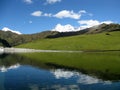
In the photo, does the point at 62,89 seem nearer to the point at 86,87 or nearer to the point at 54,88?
the point at 54,88

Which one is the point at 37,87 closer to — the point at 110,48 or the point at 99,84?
the point at 99,84

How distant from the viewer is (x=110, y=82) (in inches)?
1692

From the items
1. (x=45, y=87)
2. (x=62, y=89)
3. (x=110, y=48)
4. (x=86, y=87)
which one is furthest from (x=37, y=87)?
(x=110, y=48)

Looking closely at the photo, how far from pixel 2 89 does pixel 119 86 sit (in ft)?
54.0

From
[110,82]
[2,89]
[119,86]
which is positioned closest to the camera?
[2,89]

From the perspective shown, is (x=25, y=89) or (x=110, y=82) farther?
Answer: (x=110, y=82)

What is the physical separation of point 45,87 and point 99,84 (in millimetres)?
8385

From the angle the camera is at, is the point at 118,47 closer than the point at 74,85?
No

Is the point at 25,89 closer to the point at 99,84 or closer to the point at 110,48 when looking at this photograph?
the point at 99,84

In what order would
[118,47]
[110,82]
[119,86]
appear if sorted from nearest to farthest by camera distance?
[119,86]
[110,82]
[118,47]

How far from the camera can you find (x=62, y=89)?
36.6m

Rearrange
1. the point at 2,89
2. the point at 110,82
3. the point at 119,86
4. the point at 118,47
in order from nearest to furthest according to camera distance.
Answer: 1. the point at 2,89
2. the point at 119,86
3. the point at 110,82
4. the point at 118,47

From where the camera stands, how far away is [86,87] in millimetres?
38188

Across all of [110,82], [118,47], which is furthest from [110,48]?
[110,82]
